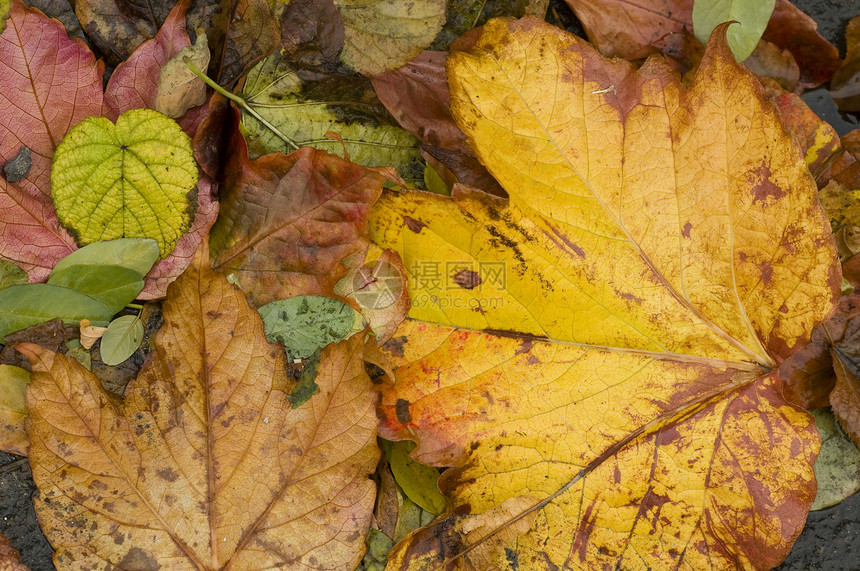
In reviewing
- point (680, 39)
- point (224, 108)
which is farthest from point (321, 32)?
point (680, 39)

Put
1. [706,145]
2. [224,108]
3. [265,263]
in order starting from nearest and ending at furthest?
[706,145] → [265,263] → [224,108]

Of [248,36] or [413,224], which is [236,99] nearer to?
[248,36]

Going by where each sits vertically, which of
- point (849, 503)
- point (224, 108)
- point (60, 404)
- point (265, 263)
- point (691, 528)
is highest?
point (224, 108)

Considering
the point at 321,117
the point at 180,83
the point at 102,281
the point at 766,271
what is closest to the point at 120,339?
the point at 102,281

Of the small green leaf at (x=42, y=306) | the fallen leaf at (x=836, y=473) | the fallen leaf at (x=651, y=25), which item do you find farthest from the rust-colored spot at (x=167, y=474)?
the fallen leaf at (x=836, y=473)

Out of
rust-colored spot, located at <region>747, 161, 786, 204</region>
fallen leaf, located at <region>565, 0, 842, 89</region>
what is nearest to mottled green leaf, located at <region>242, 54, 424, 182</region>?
fallen leaf, located at <region>565, 0, 842, 89</region>

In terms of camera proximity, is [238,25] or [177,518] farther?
[238,25]

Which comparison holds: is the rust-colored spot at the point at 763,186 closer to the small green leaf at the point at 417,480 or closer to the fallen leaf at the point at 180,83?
the small green leaf at the point at 417,480

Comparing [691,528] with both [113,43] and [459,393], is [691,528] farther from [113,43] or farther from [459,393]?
[113,43]
